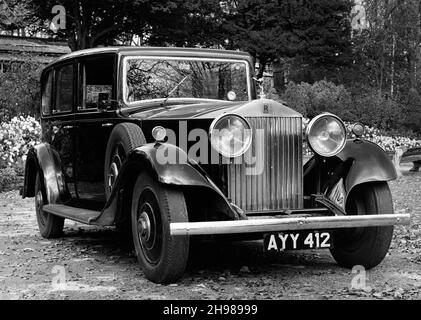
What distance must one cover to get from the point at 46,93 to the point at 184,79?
7.41 feet

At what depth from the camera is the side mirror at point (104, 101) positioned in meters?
6.23

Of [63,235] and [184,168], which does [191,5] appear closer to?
[63,235]

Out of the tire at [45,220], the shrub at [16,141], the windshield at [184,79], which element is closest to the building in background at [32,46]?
the shrub at [16,141]

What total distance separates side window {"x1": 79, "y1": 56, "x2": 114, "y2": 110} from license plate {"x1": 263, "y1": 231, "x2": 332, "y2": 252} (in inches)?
93.1

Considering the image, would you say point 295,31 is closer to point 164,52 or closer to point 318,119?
point 164,52

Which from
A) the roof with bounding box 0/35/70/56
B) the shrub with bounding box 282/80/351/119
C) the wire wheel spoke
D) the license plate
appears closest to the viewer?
the license plate

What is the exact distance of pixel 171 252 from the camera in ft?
15.8

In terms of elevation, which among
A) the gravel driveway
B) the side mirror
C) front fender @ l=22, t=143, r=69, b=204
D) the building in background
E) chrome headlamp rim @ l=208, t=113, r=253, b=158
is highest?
the building in background

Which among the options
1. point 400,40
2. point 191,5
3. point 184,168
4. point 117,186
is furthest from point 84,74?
point 400,40

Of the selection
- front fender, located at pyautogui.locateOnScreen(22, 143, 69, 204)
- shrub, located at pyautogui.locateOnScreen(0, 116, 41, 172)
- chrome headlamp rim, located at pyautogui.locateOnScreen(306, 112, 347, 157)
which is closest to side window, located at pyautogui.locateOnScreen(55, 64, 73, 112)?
front fender, located at pyautogui.locateOnScreen(22, 143, 69, 204)

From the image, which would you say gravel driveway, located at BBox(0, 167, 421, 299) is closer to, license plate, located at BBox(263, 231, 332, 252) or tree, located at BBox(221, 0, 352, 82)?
license plate, located at BBox(263, 231, 332, 252)

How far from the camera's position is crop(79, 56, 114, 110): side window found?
6449 mm

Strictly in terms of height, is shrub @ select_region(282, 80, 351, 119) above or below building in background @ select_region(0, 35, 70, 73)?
below
